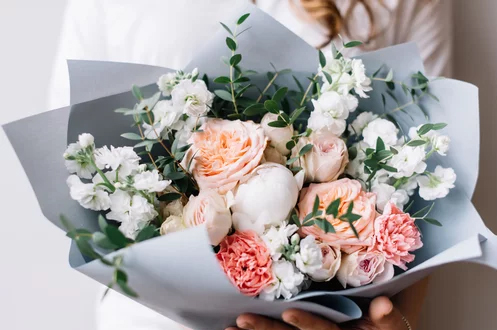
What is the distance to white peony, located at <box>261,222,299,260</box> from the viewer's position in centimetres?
60

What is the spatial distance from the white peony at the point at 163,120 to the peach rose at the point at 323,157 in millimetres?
146

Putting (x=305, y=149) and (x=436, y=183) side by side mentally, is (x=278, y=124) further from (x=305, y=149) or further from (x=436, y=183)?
(x=436, y=183)

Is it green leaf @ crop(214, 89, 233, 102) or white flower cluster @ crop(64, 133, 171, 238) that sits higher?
green leaf @ crop(214, 89, 233, 102)

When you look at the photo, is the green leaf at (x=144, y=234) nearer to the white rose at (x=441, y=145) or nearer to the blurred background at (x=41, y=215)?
the white rose at (x=441, y=145)

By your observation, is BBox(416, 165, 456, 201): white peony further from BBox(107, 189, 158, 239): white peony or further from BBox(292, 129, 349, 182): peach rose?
BBox(107, 189, 158, 239): white peony

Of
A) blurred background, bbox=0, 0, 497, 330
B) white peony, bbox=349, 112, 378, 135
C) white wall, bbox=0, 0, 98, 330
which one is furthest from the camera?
white wall, bbox=0, 0, 98, 330

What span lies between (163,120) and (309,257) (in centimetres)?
23

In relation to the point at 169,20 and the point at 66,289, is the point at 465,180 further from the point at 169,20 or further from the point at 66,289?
the point at 66,289

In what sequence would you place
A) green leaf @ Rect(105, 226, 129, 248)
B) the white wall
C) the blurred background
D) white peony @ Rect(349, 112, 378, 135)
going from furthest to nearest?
1. the white wall
2. the blurred background
3. white peony @ Rect(349, 112, 378, 135)
4. green leaf @ Rect(105, 226, 129, 248)

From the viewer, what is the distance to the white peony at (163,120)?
26.3 inches

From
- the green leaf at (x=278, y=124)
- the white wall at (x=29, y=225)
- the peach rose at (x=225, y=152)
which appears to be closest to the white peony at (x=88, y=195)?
the peach rose at (x=225, y=152)

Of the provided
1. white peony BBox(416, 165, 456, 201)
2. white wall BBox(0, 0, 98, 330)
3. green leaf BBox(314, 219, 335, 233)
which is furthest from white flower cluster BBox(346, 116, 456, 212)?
white wall BBox(0, 0, 98, 330)

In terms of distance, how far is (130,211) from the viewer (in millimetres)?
632

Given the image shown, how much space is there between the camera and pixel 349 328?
75cm
